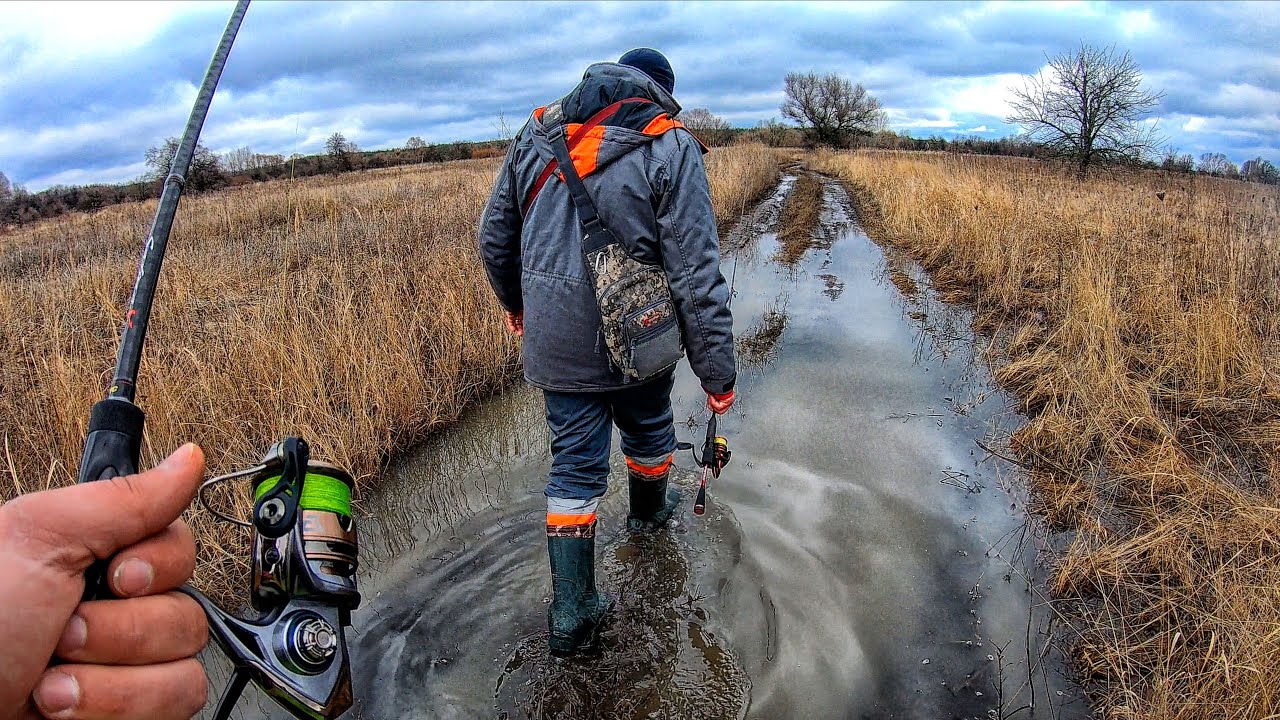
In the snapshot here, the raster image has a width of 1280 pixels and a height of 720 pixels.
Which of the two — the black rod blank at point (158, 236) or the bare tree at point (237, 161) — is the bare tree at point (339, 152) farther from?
the black rod blank at point (158, 236)

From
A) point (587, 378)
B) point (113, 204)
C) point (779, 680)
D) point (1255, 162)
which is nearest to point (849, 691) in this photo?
point (779, 680)

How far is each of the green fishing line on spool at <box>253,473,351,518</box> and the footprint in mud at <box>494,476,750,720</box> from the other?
115 centimetres

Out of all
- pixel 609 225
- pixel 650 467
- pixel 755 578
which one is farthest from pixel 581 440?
pixel 755 578

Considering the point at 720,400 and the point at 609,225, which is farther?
the point at 720,400

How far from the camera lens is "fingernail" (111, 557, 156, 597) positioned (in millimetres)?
785

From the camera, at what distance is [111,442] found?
3.16 feet

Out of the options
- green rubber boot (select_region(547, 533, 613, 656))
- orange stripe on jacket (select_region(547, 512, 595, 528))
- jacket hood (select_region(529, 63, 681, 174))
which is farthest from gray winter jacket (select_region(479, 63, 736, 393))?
green rubber boot (select_region(547, 533, 613, 656))

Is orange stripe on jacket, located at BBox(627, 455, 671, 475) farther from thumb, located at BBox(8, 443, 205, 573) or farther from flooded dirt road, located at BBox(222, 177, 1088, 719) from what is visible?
thumb, located at BBox(8, 443, 205, 573)

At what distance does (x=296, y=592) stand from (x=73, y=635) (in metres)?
0.58

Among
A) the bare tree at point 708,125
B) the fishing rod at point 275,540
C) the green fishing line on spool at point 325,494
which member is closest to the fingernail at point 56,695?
the fishing rod at point 275,540

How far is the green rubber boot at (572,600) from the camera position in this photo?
A: 7.70 feet

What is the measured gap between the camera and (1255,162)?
16812 millimetres

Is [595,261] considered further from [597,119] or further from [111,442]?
[111,442]

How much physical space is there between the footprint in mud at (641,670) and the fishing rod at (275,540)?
3.54 ft
